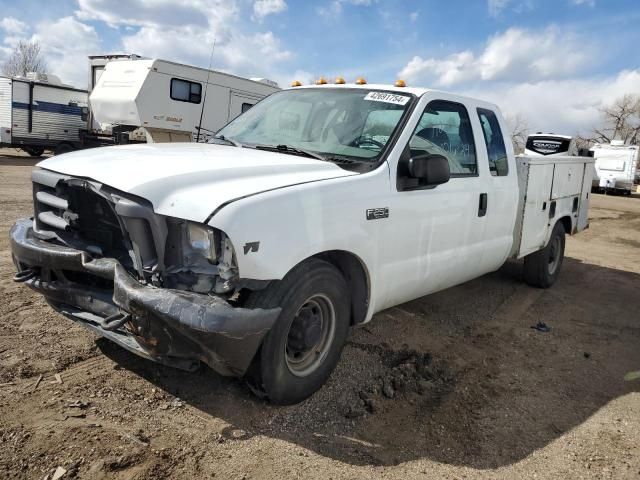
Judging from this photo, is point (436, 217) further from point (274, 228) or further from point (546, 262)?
point (546, 262)

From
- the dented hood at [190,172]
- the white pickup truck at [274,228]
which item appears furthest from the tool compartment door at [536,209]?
the dented hood at [190,172]

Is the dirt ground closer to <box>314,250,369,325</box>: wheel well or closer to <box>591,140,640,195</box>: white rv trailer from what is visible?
<box>314,250,369,325</box>: wheel well

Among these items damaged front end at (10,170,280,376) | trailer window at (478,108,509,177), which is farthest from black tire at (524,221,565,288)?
damaged front end at (10,170,280,376)

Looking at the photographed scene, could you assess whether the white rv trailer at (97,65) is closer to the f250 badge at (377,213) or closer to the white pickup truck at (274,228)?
the white pickup truck at (274,228)

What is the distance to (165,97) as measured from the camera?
17.2 meters

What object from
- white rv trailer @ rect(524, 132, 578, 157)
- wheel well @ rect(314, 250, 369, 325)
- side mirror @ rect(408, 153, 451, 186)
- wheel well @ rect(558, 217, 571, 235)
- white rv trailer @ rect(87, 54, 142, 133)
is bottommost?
wheel well @ rect(314, 250, 369, 325)

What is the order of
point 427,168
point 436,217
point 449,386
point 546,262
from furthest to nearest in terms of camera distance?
1. point 546,262
2. point 436,217
3. point 449,386
4. point 427,168

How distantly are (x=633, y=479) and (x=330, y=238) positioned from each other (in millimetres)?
2077

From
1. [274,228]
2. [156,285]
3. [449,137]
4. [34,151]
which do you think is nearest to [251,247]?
[274,228]

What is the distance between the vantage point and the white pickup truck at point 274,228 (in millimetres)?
2795

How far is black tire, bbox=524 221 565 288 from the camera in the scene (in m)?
6.54

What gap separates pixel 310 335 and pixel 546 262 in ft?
14.0

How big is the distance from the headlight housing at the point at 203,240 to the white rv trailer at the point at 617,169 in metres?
29.1

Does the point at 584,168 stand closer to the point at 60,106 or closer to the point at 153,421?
the point at 153,421
